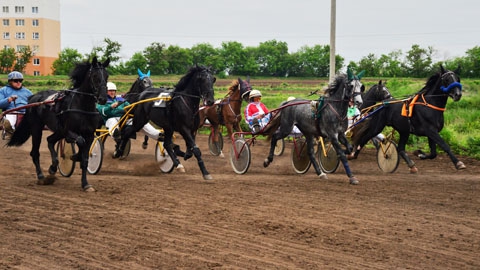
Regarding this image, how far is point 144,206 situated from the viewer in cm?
912

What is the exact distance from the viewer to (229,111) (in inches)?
668

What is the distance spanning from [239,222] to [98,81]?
3.69 m

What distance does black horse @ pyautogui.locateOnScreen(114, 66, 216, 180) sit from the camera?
12016mm

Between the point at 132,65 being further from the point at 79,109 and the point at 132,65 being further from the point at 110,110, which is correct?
the point at 79,109

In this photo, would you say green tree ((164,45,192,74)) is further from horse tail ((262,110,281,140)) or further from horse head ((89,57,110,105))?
horse head ((89,57,110,105))

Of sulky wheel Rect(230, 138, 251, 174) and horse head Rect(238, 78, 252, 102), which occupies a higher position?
horse head Rect(238, 78, 252, 102)

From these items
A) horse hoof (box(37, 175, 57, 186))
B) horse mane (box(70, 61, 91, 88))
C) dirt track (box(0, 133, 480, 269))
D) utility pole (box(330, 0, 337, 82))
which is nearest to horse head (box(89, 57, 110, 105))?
horse mane (box(70, 61, 91, 88))

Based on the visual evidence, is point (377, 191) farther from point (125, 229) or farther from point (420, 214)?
point (125, 229)

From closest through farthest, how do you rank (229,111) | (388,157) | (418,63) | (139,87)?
(388,157) → (139,87) → (229,111) → (418,63)

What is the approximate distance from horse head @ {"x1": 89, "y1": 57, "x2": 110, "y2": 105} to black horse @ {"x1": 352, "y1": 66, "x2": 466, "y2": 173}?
5859 mm

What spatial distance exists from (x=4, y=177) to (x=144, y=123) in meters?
2.67

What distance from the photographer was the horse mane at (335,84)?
12141 mm

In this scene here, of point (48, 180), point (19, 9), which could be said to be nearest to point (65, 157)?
point (48, 180)

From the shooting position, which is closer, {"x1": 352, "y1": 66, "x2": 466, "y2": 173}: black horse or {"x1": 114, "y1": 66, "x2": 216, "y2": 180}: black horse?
{"x1": 114, "y1": 66, "x2": 216, "y2": 180}: black horse
